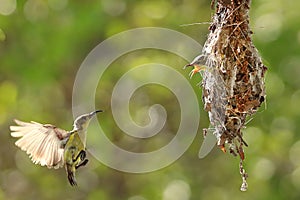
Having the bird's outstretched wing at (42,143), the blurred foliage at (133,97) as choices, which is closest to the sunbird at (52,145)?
the bird's outstretched wing at (42,143)

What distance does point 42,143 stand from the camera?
3.06 m

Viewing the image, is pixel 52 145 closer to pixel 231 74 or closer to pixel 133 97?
pixel 231 74

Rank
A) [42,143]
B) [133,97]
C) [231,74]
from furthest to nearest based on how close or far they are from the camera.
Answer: [133,97] < [42,143] < [231,74]

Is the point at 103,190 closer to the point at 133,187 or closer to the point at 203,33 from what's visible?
the point at 133,187

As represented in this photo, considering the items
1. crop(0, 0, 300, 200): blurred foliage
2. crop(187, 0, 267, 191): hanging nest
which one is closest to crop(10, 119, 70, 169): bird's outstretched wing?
crop(187, 0, 267, 191): hanging nest

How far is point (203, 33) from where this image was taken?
6.62 m

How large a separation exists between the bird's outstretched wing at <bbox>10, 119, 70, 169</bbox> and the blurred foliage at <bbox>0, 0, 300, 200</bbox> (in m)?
3.12

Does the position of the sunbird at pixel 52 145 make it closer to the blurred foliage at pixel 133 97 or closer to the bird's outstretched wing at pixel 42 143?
the bird's outstretched wing at pixel 42 143

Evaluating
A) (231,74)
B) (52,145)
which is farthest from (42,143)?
(231,74)

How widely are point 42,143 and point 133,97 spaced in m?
3.52

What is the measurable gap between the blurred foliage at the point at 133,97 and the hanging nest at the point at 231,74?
318cm

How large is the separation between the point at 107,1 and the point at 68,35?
22.5 inches

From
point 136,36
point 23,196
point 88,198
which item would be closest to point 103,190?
point 88,198

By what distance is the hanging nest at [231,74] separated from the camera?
9.30ft
